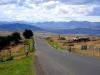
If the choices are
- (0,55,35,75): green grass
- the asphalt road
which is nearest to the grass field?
→ (0,55,35,75): green grass

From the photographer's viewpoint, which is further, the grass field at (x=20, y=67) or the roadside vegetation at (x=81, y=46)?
the roadside vegetation at (x=81, y=46)

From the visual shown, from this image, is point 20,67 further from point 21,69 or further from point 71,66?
point 71,66

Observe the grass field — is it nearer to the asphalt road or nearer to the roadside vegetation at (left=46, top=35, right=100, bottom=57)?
the asphalt road

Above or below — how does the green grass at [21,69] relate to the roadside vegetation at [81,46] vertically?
above

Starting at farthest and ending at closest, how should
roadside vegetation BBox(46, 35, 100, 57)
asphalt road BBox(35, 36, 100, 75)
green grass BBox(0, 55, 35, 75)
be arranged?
roadside vegetation BBox(46, 35, 100, 57) → green grass BBox(0, 55, 35, 75) → asphalt road BBox(35, 36, 100, 75)

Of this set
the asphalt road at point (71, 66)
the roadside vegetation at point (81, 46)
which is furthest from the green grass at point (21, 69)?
the roadside vegetation at point (81, 46)

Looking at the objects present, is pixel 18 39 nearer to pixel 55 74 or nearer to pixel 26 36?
pixel 26 36

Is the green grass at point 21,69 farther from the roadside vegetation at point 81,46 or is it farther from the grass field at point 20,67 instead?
the roadside vegetation at point 81,46

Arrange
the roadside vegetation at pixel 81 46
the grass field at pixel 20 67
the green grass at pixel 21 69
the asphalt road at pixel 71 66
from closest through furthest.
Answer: the asphalt road at pixel 71 66, the green grass at pixel 21 69, the grass field at pixel 20 67, the roadside vegetation at pixel 81 46

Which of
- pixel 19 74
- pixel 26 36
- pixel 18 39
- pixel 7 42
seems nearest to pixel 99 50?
pixel 19 74

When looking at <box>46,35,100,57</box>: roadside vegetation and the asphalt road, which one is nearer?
the asphalt road

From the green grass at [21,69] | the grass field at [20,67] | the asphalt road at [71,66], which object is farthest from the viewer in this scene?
the grass field at [20,67]


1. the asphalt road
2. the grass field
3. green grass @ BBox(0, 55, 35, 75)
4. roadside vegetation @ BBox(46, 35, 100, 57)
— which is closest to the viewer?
the asphalt road

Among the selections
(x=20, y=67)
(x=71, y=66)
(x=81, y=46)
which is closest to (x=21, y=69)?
(x=20, y=67)
